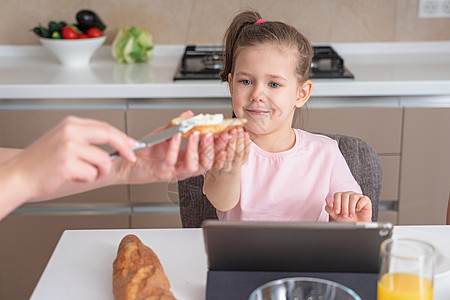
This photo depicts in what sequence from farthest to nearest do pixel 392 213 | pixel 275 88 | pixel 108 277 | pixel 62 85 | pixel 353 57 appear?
pixel 353 57 → pixel 392 213 → pixel 62 85 → pixel 275 88 → pixel 108 277

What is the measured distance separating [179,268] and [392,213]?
1433mm

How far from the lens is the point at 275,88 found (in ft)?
4.76

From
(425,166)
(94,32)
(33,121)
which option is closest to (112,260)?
(33,121)

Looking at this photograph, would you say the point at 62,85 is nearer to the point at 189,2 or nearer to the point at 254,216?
the point at 189,2

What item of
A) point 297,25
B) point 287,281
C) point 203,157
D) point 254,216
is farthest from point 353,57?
point 287,281

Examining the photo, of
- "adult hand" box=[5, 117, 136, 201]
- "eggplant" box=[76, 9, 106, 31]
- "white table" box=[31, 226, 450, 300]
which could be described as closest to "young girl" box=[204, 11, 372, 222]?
"white table" box=[31, 226, 450, 300]

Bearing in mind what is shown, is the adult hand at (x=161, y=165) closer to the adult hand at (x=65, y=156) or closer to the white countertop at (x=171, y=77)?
the adult hand at (x=65, y=156)

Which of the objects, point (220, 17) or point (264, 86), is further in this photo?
point (220, 17)

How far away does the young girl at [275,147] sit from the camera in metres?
1.43

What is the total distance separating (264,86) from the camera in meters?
1.44

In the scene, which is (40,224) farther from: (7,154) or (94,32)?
(7,154)

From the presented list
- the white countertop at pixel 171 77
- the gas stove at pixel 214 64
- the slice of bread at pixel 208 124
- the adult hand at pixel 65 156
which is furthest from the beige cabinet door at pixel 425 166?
the adult hand at pixel 65 156

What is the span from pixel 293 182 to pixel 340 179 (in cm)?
12

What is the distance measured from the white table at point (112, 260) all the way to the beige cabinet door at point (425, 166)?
100 centimetres
